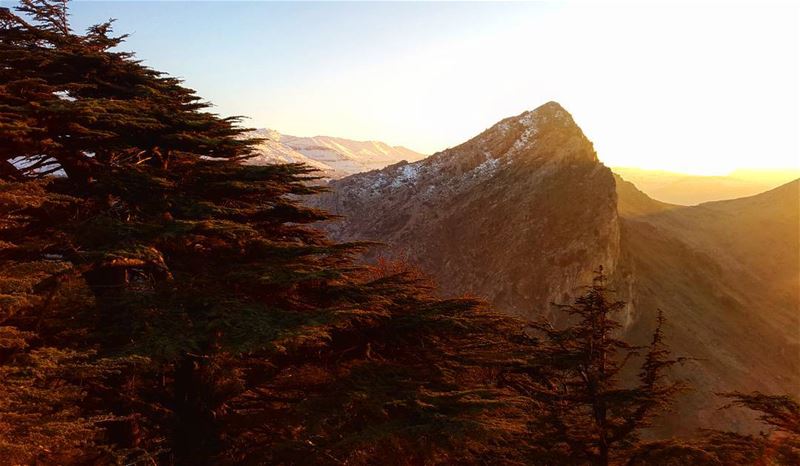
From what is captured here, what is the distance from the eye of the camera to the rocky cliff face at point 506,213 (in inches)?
1619

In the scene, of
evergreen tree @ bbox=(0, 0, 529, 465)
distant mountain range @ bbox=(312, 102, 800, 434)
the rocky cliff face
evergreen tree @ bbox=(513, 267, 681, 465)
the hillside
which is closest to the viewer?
evergreen tree @ bbox=(0, 0, 529, 465)

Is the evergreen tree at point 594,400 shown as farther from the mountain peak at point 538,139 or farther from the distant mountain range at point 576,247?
the mountain peak at point 538,139

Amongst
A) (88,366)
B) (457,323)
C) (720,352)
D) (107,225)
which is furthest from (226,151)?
(720,352)

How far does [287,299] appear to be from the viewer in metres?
8.77

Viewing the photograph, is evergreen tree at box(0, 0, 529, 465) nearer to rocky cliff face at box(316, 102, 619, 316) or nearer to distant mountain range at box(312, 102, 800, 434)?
distant mountain range at box(312, 102, 800, 434)

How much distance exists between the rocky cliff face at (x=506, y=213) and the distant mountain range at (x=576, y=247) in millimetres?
137

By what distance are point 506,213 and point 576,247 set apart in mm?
8682

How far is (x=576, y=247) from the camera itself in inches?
1626

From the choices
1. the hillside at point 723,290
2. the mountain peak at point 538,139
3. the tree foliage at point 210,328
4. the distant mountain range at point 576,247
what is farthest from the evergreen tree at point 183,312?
the mountain peak at point 538,139

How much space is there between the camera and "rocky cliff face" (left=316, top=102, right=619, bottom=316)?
4112 centimetres

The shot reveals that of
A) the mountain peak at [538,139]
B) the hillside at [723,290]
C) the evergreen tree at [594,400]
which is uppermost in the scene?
the mountain peak at [538,139]

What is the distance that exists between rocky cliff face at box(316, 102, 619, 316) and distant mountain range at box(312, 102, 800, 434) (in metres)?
0.14

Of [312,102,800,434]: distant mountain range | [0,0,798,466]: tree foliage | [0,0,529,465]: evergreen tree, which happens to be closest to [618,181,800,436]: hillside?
[312,102,800,434]: distant mountain range

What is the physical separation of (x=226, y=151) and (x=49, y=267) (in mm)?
4389
